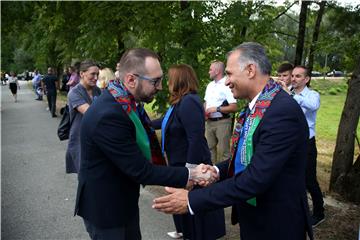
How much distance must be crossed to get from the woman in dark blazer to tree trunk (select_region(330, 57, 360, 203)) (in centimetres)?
228

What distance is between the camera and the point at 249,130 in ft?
7.23

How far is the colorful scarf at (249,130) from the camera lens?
215 cm

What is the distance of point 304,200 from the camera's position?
230 centimetres

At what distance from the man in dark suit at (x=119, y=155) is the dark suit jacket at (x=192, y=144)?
3.72 feet

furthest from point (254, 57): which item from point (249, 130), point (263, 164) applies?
point (263, 164)

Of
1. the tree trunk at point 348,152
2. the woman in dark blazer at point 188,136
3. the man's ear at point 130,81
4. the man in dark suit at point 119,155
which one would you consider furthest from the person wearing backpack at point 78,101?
the tree trunk at point 348,152

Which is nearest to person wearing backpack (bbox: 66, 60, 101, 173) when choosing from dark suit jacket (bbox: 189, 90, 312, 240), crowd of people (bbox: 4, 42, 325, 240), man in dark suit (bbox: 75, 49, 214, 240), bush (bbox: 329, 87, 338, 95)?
crowd of people (bbox: 4, 42, 325, 240)

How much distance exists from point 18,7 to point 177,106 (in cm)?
1084

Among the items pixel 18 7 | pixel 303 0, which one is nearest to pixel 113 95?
pixel 303 0

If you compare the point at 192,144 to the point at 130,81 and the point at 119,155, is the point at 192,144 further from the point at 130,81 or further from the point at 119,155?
the point at 119,155

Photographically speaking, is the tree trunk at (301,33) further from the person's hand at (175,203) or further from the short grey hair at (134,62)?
the person's hand at (175,203)

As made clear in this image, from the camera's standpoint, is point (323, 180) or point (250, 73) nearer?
point (250, 73)

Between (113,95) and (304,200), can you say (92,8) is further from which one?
(304,200)

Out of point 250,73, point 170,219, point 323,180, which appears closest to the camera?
point 250,73
